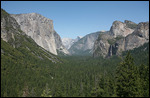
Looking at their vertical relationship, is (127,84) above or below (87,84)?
above

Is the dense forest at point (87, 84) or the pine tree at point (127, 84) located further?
the dense forest at point (87, 84)

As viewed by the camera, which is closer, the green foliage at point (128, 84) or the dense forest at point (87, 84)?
the green foliage at point (128, 84)

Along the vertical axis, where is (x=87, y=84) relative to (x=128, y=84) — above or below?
below

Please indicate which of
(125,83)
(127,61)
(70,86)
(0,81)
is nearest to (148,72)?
(127,61)

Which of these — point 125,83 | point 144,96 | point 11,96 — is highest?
point 125,83

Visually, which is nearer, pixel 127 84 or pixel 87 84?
pixel 127 84

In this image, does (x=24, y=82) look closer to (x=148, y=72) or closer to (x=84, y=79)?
(x=84, y=79)

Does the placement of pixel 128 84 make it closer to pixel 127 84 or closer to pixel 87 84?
pixel 127 84

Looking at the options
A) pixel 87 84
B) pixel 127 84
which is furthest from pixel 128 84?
pixel 87 84

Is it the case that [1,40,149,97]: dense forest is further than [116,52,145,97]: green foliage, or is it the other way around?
[1,40,149,97]: dense forest

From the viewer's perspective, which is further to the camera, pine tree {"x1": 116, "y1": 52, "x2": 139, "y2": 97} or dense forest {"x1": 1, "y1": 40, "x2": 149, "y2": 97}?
dense forest {"x1": 1, "y1": 40, "x2": 149, "y2": 97}

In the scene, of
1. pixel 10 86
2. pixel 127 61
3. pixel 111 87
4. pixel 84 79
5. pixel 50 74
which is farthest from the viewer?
pixel 50 74
